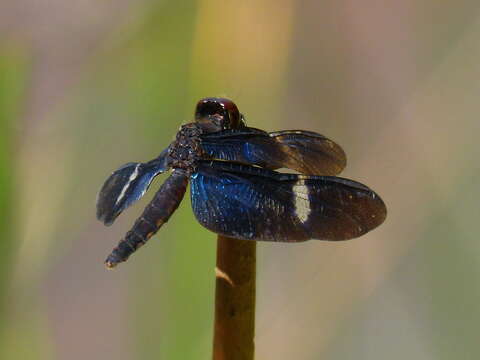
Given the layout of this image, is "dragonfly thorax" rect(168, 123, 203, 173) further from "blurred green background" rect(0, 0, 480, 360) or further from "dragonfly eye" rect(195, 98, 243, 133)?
"blurred green background" rect(0, 0, 480, 360)

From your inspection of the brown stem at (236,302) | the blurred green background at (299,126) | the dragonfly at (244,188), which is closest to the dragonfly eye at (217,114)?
the dragonfly at (244,188)

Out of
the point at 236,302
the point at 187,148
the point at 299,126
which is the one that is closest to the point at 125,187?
the point at 187,148

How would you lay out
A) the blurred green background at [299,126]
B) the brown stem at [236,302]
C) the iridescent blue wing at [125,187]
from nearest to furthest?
the brown stem at [236,302], the iridescent blue wing at [125,187], the blurred green background at [299,126]

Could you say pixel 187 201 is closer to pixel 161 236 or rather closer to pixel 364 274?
pixel 161 236

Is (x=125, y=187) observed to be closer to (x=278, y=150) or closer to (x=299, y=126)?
(x=278, y=150)

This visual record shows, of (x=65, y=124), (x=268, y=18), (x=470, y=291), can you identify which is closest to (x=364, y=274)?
(x=470, y=291)

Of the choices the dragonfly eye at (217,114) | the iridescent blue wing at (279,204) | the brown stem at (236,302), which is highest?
the dragonfly eye at (217,114)

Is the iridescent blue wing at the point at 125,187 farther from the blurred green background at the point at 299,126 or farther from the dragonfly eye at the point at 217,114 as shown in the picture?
the blurred green background at the point at 299,126
